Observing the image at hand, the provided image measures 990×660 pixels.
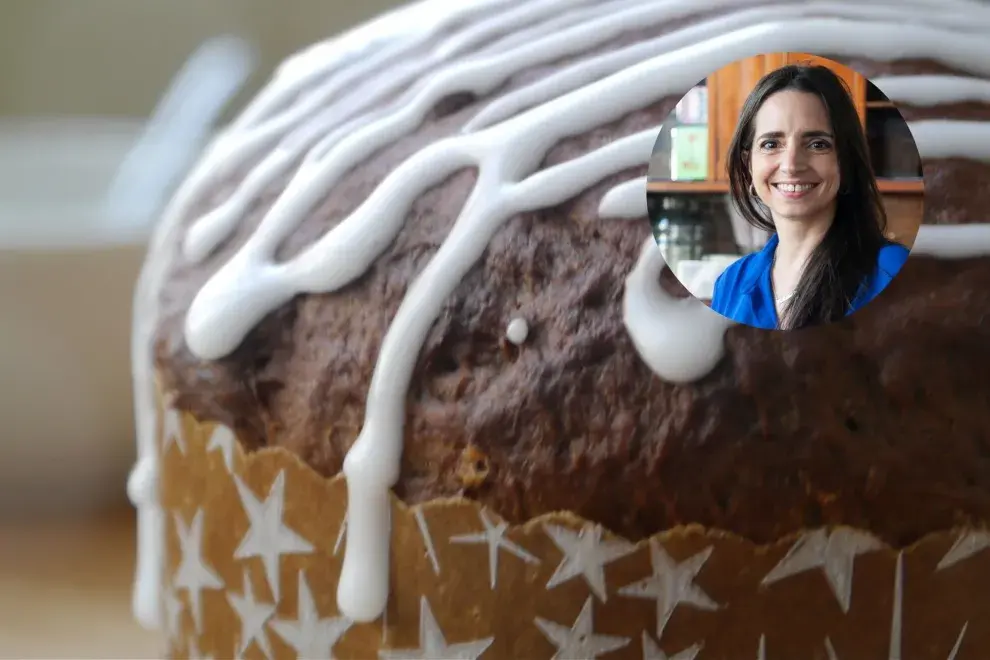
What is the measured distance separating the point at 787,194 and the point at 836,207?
0.03 m

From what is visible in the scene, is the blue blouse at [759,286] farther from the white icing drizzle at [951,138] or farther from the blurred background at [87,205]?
the blurred background at [87,205]

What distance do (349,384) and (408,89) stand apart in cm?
28

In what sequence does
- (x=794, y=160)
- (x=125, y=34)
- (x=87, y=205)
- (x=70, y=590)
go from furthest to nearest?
(x=87, y=205)
(x=125, y=34)
(x=70, y=590)
(x=794, y=160)

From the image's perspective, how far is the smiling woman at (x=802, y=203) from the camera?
1.65 feet

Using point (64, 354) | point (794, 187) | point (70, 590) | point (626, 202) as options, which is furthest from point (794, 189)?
point (64, 354)

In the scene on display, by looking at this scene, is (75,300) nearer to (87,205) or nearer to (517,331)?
(87,205)

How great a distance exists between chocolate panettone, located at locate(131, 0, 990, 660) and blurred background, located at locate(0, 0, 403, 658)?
797 millimetres

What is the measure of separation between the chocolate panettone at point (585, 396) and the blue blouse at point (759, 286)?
0.01 m

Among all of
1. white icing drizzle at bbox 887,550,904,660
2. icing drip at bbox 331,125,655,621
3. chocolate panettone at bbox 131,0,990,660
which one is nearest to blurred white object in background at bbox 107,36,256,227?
chocolate panettone at bbox 131,0,990,660

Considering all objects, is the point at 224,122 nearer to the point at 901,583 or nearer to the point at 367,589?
the point at 367,589

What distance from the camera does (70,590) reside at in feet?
4.21

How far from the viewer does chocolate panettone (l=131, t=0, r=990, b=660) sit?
1.79 ft

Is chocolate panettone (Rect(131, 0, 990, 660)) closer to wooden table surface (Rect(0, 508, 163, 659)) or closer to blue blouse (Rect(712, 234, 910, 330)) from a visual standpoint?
blue blouse (Rect(712, 234, 910, 330))

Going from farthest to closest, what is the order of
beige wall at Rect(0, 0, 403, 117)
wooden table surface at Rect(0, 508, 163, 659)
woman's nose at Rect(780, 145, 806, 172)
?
beige wall at Rect(0, 0, 403, 117) < wooden table surface at Rect(0, 508, 163, 659) < woman's nose at Rect(780, 145, 806, 172)
